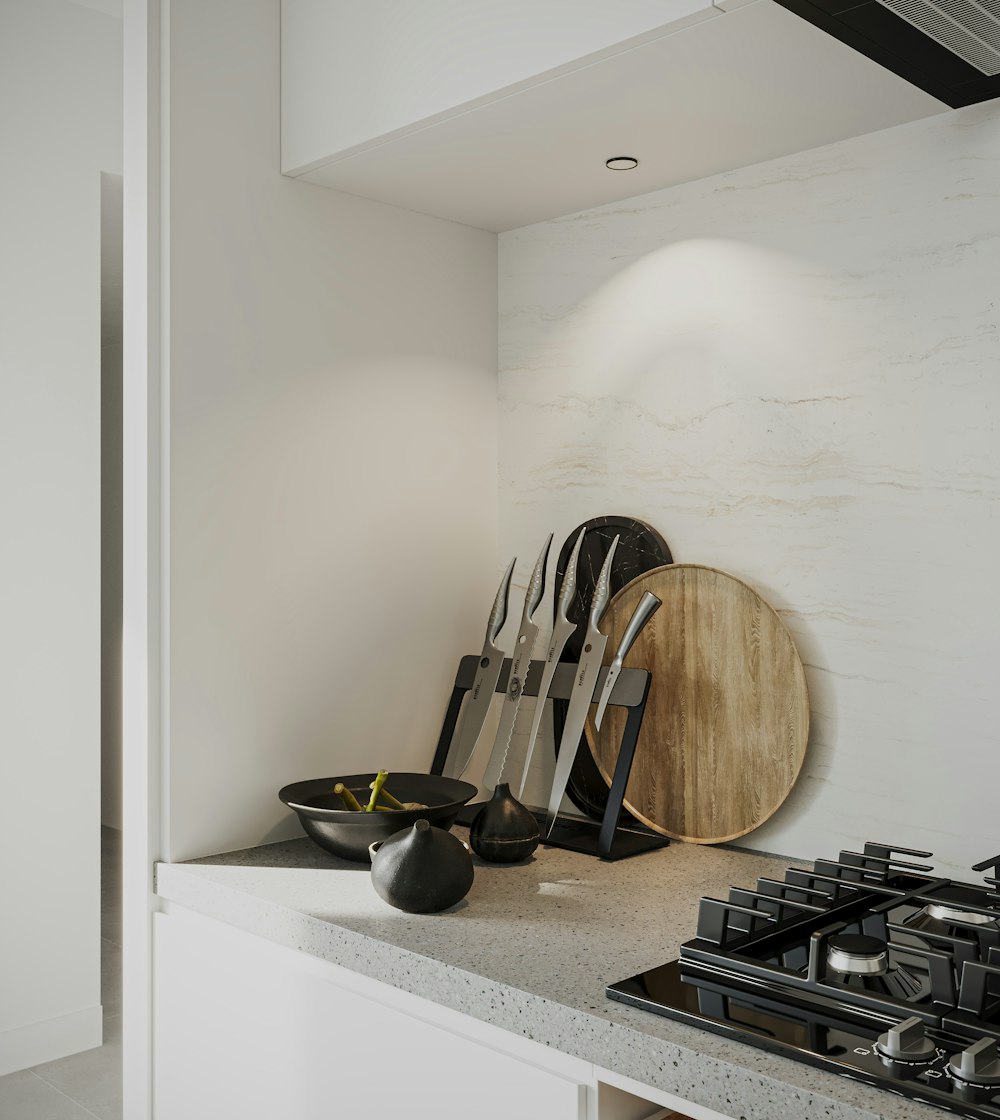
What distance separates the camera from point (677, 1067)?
3.04 feet

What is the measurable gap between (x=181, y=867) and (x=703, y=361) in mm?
1029

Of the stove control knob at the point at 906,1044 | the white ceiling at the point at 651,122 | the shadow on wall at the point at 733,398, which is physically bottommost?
the stove control knob at the point at 906,1044

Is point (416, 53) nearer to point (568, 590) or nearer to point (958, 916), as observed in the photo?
point (568, 590)

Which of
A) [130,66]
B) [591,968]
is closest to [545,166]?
[130,66]

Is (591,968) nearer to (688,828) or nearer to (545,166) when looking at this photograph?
(688,828)

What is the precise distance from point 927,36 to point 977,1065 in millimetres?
965

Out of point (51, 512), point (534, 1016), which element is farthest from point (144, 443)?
point (51, 512)

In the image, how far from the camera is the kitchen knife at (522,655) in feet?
5.65

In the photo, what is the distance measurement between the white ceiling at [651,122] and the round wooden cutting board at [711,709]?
23.2 inches

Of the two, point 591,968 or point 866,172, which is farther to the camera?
point 866,172

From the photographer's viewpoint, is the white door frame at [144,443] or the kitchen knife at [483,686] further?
the kitchen knife at [483,686]

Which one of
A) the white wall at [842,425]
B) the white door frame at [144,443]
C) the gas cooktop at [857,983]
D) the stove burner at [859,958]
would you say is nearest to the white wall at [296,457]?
the white door frame at [144,443]

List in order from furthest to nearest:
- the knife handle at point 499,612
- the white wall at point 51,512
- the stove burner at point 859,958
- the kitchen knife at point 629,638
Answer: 1. the white wall at point 51,512
2. the knife handle at point 499,612
3. the kitchen knife at point 629,638
4. the stove burner at point 859,958

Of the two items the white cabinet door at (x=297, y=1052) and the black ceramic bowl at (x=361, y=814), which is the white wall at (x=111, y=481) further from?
the white cabinet door at (x=297, y=1052)
